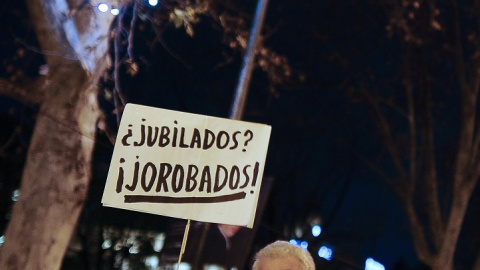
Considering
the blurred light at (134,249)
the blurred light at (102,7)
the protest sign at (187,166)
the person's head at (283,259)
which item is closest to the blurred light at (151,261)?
the blurred light at (134,249)

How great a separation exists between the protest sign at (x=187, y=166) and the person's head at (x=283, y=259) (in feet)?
5.93

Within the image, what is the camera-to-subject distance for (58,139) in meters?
7.42

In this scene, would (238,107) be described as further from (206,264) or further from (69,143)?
(69,143)

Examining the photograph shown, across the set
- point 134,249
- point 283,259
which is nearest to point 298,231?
point 134,249

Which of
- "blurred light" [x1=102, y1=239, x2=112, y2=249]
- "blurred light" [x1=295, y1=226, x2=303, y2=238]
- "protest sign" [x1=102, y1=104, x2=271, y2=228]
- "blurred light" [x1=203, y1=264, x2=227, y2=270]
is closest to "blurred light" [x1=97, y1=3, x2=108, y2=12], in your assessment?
"protest sign" [x1=102, y1=104, x2=271, y2=228]

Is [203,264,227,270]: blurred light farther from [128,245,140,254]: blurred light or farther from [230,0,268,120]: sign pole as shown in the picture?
[128,245,140,254]: blurred light

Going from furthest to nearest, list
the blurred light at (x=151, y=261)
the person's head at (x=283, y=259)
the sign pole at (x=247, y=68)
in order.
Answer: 1. the blurred light at (x=151, y=261)
2. the sign pole at (x=247, y=68)
3. the person's head at (x=283, y=259)

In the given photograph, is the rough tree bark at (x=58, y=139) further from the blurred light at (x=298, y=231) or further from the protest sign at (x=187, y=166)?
the blurred light at (x=298, y=231)

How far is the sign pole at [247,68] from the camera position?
32.3 feet

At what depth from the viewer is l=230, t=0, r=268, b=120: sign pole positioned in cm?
986

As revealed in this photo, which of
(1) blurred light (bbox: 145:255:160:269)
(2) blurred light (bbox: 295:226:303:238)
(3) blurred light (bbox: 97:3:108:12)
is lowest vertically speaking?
(1) blurred light (bbox: 145:255:160:269)

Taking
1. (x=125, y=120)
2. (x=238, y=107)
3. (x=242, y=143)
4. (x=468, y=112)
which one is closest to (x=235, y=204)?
(x=242, y=143)

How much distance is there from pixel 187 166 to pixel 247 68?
194 inches

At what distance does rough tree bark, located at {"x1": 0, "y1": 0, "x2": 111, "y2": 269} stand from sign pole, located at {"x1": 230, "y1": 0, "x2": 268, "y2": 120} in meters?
2.55
